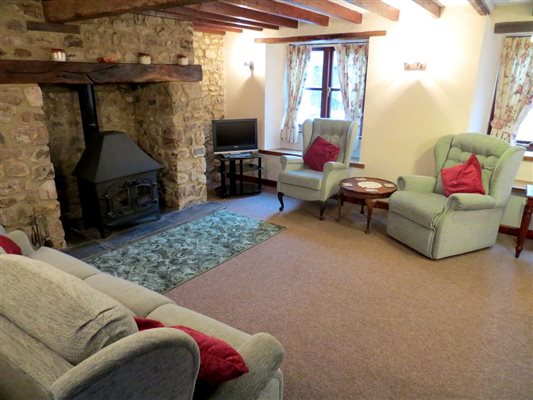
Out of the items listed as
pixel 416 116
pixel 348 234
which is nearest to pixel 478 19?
pixel 416 116

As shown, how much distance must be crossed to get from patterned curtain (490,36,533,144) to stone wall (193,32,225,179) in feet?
12.1

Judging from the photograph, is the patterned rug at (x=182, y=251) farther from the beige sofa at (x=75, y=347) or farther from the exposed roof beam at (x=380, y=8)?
the exposed roof beam at (x=380, y=8)

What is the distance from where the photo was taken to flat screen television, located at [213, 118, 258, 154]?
5.12 metres

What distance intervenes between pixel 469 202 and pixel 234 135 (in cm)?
314

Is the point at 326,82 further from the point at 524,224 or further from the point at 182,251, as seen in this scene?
the point at 182,251

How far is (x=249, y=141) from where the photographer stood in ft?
17.5

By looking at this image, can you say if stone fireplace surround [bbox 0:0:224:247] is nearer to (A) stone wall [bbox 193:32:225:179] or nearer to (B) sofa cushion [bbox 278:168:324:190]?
(A) stone wall [bbox 193:32:225:179]

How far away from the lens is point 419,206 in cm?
341

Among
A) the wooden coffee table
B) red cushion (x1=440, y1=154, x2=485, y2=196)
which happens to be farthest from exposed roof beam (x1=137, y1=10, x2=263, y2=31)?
red cushion (x1=440, y1=154, x2=485, y2=196)

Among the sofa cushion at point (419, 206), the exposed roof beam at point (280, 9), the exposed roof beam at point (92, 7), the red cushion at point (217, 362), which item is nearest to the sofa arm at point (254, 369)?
the red cushion at point (217, 362)

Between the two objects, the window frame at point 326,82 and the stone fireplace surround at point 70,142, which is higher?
the window frame at point 326,82

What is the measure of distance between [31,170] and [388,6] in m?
3.81

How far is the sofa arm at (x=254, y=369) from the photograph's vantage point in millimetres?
1286

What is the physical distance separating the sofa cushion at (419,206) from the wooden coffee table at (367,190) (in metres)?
0.15
